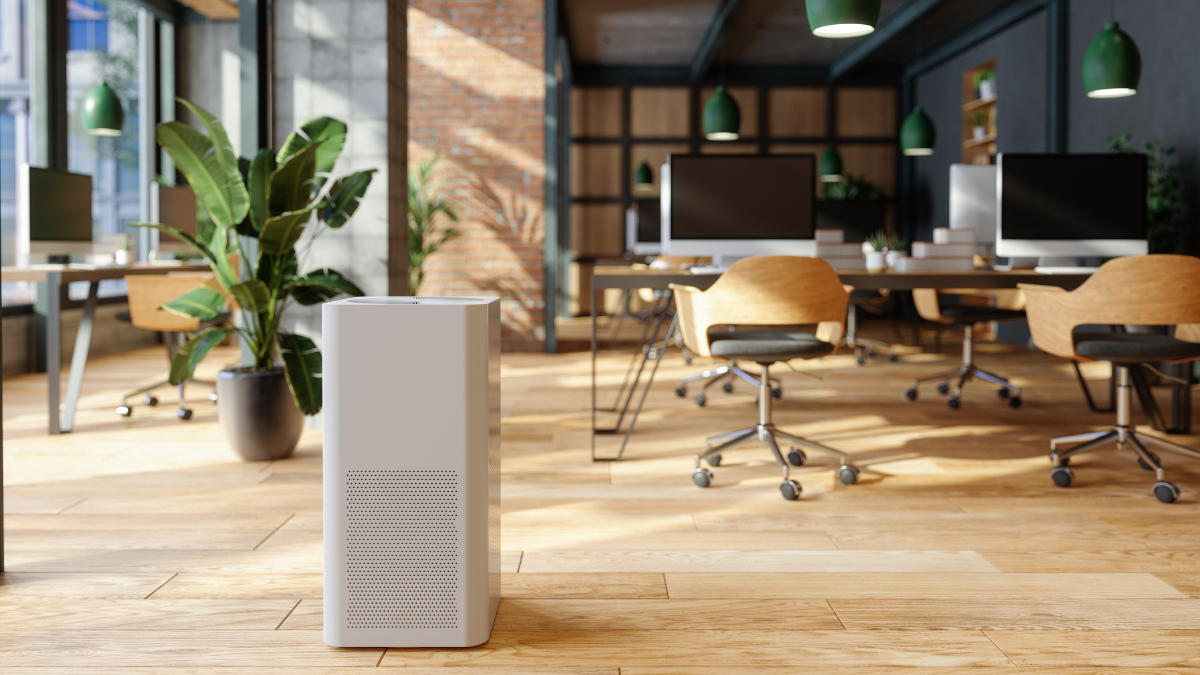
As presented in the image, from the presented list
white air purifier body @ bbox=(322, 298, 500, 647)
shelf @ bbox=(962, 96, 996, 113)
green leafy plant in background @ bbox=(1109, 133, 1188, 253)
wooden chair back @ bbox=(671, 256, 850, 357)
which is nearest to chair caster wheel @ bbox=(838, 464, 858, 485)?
wooden chair back @ bbox=(671, 256, 850, 357)

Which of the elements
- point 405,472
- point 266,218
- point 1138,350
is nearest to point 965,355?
point 1138,350

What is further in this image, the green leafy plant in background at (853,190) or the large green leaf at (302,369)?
the green leafy plant in background at (853,190)

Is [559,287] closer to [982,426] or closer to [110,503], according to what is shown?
[982,426]

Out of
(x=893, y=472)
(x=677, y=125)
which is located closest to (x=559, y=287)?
(x=677, y=125)

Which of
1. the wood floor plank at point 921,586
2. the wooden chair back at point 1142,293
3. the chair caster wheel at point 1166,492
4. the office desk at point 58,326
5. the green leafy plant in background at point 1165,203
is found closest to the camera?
the wood floor plank at point 921,586

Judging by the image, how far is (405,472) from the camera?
184cm

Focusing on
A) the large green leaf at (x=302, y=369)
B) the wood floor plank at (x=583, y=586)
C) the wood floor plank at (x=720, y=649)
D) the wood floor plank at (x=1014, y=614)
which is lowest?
the wood floor plank at (x=720, y=649)

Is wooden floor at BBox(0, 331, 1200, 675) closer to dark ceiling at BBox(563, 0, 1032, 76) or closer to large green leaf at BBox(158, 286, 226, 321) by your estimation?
large green leaf at BBox(158, 286, 226, 321)

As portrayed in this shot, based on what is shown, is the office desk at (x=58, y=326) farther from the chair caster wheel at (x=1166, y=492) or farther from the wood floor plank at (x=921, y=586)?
the chair caster wheel at (x=1166, y=492)

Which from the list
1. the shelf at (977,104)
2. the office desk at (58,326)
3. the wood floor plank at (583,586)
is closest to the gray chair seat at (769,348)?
the wood floor plank at (583,586)

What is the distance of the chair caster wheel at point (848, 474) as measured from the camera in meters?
3.21

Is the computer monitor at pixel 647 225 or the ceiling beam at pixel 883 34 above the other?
the ceiling beam at pixel 883 34

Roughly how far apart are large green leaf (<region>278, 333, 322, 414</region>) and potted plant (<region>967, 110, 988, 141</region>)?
759 centimetres

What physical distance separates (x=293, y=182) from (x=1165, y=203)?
16.2 feet
